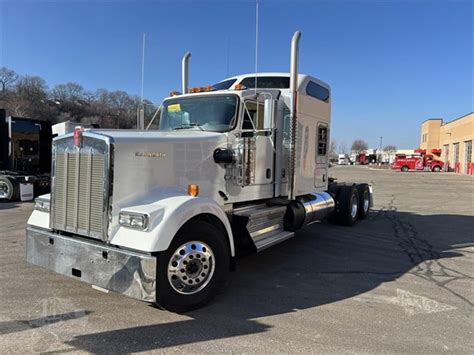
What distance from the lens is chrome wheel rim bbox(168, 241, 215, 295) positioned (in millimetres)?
4047

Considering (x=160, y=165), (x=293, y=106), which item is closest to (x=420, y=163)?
(x=293, y=106)

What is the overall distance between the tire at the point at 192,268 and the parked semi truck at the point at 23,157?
11.0 meters

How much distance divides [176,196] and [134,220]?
0.62 meters

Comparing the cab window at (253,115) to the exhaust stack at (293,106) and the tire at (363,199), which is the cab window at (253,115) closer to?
the exhaust stack at (293,106)

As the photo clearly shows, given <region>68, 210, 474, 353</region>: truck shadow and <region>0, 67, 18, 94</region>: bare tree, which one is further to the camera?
<region>0, 67, 18, 94</region>: bare tree

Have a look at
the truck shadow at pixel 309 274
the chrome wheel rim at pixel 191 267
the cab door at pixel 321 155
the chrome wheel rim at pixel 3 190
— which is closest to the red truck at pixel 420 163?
the truck shadow at pixel 309 274

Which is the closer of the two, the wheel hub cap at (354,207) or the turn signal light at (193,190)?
the turn signal light at (193,190)

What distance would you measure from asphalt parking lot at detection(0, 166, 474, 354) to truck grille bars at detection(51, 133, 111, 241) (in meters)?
0.89

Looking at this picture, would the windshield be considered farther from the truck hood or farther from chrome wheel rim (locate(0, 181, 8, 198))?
chrome wheel rim (locate(0, 181, 8, 198))

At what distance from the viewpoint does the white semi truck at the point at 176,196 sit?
12.7 ft

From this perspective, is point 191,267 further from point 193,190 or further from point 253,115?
point 253,115

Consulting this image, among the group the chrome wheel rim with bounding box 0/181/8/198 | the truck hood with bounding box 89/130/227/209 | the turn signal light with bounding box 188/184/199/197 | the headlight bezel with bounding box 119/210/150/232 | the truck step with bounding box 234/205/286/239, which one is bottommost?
the chrome wheel rim with bounding box 0/181/8/198

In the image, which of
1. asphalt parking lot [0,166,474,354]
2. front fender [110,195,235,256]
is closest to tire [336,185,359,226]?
asphalt parking lot [0,166,474,354]

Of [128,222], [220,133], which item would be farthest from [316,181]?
[128,222]
